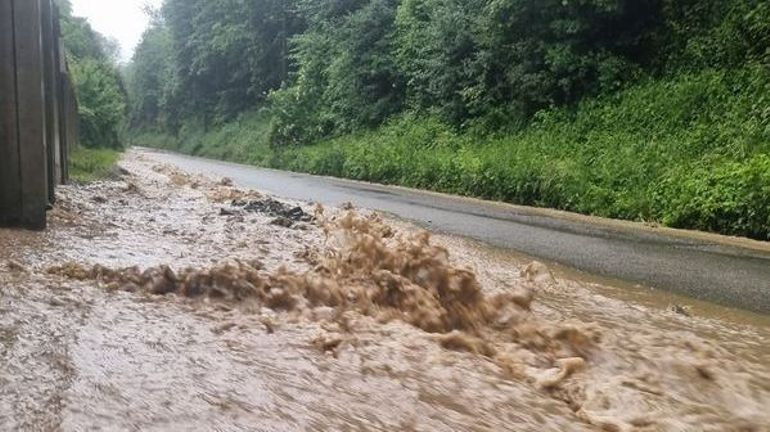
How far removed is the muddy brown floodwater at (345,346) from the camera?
2.79 metres

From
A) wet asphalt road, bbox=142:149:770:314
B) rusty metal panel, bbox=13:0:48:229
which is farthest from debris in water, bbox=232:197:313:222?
rusty metal panel, bbox=13:0:48:229

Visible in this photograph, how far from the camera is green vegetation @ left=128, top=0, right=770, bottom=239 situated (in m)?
12.6

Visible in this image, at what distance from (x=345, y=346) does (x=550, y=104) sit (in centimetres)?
1630

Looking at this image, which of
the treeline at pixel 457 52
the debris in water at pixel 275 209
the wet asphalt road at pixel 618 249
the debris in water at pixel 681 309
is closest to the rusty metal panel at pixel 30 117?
the debris in water at pixel 275 209

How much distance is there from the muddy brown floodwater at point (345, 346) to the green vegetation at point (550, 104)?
6533mm

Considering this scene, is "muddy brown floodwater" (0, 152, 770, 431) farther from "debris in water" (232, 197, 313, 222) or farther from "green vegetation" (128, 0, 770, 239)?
"green vegetation" (128, 0, 770, 239)

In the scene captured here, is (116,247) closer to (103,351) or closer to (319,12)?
(103,351)

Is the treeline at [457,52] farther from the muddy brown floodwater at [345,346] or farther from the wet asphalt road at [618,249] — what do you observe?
the muddy brown floodwater at [345,346]

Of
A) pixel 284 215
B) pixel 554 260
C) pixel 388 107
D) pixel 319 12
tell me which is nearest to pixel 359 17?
pixel 388 107

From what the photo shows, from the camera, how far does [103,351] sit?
318 centimetres

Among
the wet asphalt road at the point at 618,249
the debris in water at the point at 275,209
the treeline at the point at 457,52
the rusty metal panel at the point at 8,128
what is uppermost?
the treeline at the point at 457,52

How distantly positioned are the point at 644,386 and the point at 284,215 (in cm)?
619

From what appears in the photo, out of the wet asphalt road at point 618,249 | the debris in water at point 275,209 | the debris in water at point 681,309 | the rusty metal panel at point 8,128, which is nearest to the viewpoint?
the debris in water at point 681,309

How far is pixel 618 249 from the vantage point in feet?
28.3
